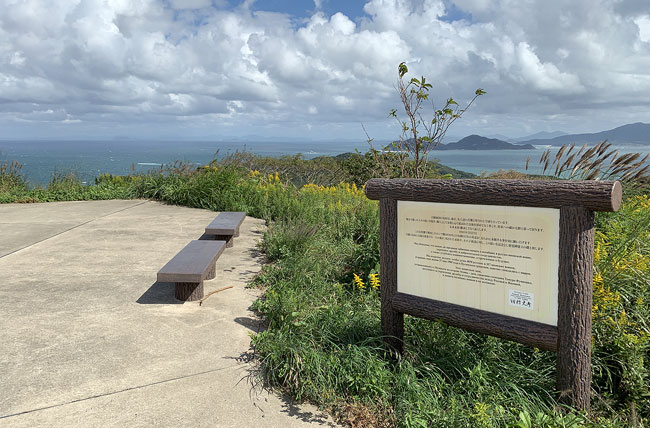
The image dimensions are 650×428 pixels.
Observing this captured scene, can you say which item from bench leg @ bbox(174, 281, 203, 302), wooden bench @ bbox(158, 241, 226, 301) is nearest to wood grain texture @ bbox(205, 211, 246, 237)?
wooden bench @ bbox(158, 241, 226, 301)

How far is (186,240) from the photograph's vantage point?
6746 millimetres

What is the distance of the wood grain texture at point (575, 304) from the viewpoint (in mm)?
2490

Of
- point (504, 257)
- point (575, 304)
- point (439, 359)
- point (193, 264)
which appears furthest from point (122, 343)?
point (575, 304)

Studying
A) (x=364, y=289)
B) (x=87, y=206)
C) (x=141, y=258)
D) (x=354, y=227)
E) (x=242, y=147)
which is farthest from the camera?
(x=242, y=147)

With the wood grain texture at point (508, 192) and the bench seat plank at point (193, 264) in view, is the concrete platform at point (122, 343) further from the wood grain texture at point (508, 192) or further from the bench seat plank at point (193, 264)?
the wood grain texture at point (508, 192)

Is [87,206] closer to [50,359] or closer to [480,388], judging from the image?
[50,359]

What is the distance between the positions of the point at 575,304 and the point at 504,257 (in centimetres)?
45

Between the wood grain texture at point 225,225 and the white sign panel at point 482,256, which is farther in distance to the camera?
the wood grain texture at point 225,225

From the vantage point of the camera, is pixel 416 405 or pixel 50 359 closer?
pixel 416 405

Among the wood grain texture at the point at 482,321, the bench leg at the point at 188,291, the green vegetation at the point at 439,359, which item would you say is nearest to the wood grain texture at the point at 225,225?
the green vegetation at the point at 439,359

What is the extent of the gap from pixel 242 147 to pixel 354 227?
6.82 m

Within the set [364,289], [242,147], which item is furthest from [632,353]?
[242,147]

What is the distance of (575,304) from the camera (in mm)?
2564

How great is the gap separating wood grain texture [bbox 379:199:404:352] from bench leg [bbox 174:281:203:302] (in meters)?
1.92
